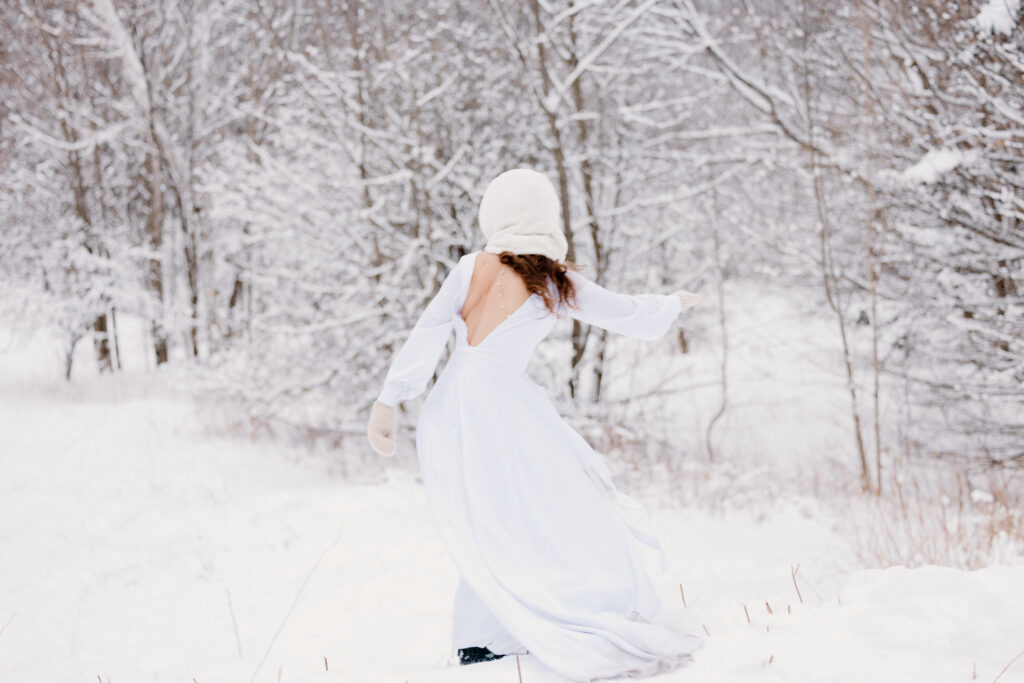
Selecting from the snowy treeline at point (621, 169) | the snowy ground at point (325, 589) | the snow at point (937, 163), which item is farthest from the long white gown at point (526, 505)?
the snow at point (937, 163)

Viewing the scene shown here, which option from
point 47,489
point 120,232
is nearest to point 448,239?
point 47,489

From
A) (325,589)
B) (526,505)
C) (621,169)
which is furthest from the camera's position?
(621,169)

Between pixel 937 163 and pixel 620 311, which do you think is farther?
pixel 937 163

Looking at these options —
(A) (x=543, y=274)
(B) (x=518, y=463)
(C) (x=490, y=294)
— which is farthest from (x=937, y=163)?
(B) (x=518, y=463)

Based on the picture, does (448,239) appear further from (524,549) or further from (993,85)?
(524,549)

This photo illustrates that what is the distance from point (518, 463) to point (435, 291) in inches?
162

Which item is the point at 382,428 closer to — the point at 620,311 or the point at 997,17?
the point at 620,311

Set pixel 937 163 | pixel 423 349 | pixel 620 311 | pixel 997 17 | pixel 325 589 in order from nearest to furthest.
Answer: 1. pixel 423 349
2. pixel 620 311
3. pixel 325 589
4. pixel 997 17
5. pixel 937 163

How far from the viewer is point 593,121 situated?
22.1 ft

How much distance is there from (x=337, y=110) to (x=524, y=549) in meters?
5.73

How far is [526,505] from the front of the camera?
2.00 m

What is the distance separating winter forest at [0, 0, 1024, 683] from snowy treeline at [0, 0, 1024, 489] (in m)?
0.05

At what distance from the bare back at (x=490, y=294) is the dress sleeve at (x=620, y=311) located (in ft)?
0.62

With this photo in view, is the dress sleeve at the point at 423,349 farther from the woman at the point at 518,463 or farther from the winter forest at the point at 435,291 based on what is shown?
the winter forest at the point at 435,291
